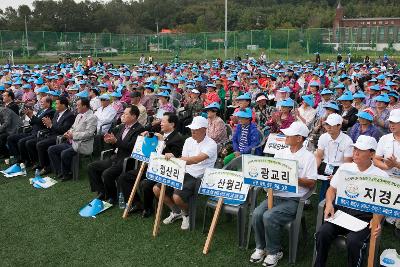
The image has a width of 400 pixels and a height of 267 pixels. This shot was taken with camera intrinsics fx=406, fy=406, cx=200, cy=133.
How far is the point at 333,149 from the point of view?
601 centimetres

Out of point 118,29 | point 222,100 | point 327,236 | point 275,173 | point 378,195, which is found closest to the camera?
point 378,195

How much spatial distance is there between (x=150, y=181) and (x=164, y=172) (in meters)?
0.67

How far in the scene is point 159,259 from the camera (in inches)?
197

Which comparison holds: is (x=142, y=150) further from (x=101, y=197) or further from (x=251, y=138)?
(x=251, y=138)

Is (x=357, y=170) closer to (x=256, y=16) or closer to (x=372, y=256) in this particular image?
(x=372, y=256)

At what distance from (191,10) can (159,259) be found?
387 feet

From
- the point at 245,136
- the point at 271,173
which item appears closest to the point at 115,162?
the point at 245,136

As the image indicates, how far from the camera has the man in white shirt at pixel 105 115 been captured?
910 centimetres

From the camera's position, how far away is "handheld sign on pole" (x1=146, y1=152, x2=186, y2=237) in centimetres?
528

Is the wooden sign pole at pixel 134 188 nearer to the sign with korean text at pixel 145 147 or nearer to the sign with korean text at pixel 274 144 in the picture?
the sign with korean text at pixel 145 147

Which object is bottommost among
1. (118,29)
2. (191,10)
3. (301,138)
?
(301,138)

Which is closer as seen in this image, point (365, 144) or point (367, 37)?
point (365, 144)

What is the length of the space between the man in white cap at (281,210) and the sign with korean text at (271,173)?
0.26 m

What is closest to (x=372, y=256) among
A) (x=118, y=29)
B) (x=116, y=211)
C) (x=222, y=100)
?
(x=116, y=211)
